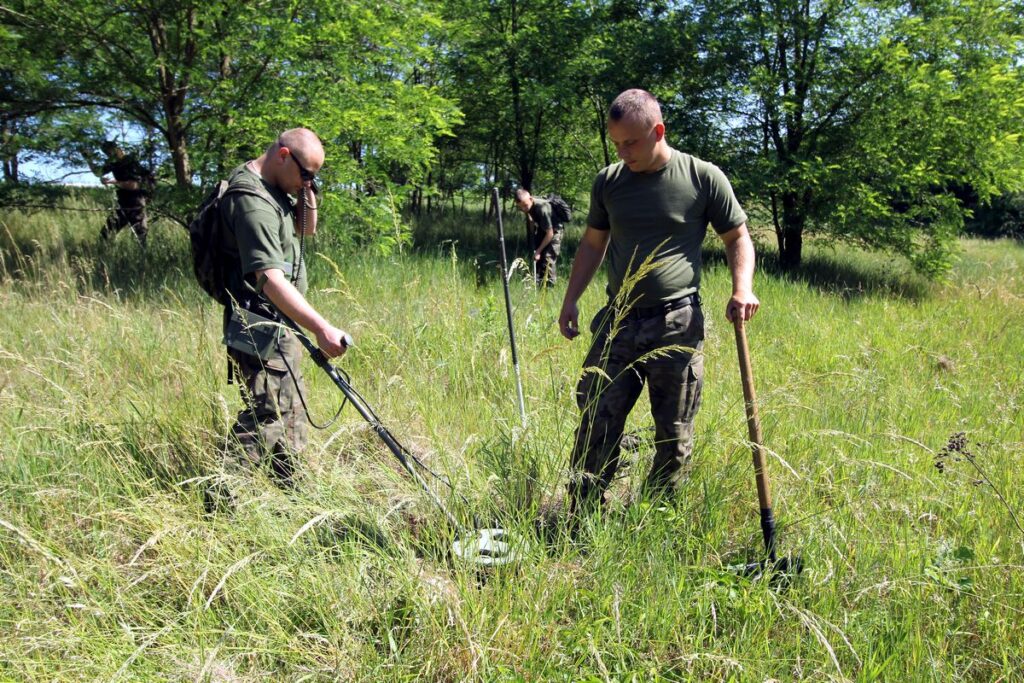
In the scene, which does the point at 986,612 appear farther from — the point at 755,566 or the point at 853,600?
the point at 755,566

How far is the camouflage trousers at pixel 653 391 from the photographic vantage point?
3047 millimetres

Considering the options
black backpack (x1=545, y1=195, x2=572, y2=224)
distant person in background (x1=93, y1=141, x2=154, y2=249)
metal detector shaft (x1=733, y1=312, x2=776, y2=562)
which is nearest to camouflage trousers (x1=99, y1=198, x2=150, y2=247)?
distant person in background (x1=93, y1=141, x2=154, y2=249)

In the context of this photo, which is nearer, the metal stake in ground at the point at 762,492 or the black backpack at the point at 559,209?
the metal stake in ground at the point at 762,492

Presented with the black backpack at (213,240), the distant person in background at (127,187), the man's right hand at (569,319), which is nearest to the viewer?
the black backpack at (213,240)

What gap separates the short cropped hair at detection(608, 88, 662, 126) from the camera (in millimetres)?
2857

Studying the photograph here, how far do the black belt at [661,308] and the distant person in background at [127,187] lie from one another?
24.7ft

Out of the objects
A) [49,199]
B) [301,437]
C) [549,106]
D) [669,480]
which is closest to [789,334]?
[669,480]

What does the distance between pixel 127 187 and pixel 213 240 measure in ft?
22.5

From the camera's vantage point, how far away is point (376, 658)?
2.11 metres

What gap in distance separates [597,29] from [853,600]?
12.3 metres

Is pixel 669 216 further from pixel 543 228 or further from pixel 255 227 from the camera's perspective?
pixel 543 228

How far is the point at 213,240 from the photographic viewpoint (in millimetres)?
2990

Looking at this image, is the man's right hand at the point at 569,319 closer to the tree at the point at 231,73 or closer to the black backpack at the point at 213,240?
the black backpack at the point at 213,240

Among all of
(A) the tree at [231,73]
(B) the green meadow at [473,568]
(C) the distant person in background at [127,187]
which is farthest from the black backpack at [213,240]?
(C) the distant person in background at [127,187]
